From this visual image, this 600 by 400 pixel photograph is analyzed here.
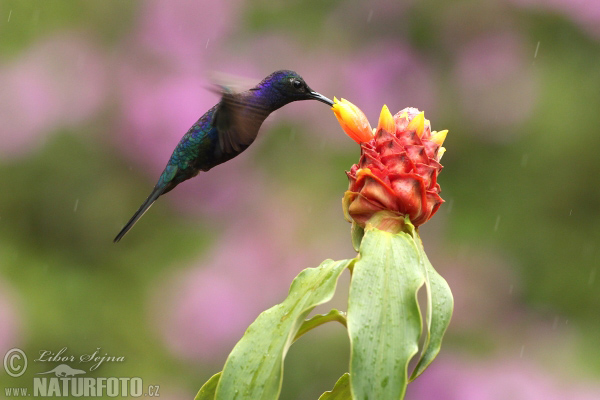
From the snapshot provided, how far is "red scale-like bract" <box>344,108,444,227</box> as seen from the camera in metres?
0.99

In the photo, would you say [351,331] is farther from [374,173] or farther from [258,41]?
[258,41]

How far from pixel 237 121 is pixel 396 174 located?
59cm

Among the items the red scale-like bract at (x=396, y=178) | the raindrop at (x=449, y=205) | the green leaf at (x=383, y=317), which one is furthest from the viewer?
the raindrop at (x=449, y=205)

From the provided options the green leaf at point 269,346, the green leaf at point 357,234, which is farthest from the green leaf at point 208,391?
the green leaf at point 357,234

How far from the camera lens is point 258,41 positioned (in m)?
2.98

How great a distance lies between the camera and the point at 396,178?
100 cm

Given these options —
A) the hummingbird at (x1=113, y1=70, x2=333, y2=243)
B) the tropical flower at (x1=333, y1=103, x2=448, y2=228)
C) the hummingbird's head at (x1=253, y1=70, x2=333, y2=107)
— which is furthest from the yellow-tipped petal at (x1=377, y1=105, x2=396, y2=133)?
the hummingbird's head at (x1=253, y1=70, x2=333, y2=107)

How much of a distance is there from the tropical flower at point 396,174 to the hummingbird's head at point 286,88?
0.50m

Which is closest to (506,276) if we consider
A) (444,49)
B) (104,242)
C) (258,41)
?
(444,49)

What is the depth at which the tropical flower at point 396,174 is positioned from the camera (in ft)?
3.24
